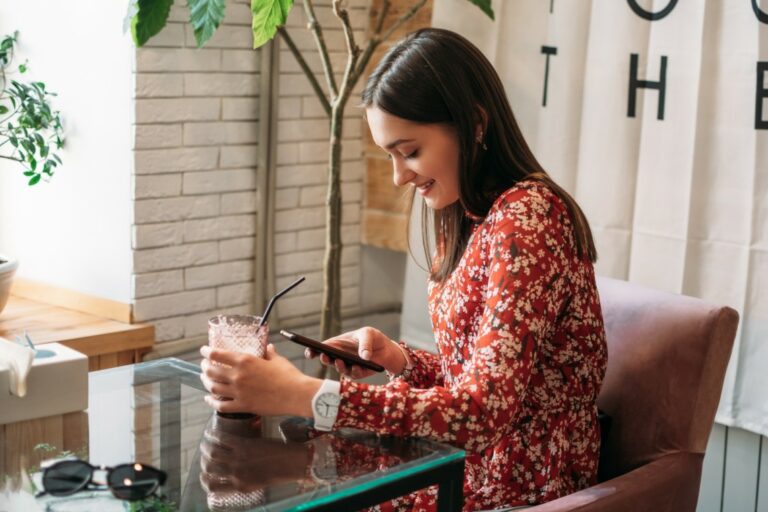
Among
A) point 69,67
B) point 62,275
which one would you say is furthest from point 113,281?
point 69,67

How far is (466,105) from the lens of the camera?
1.58m

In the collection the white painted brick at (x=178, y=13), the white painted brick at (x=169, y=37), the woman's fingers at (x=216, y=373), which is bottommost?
the woman's fingers at (x=216, y=373)

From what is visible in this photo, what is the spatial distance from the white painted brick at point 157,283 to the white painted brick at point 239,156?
1.08 feet

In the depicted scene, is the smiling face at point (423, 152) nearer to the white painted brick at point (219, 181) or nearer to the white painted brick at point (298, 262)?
the white painted brick at point (219, 181)

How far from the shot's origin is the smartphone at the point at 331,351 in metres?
1.47

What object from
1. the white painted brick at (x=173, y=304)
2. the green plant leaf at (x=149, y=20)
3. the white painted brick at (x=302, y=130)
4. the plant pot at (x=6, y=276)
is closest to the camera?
the green plant leaf at (x=149, y=20)

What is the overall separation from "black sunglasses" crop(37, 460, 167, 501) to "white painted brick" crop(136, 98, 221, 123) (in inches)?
58.5

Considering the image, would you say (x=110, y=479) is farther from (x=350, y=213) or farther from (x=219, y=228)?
(x=350, y=213)

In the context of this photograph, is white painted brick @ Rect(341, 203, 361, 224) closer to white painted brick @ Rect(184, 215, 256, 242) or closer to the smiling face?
white painted brick @ Rect(184, 215, 256, 242)

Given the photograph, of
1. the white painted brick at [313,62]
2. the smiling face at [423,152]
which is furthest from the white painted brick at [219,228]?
the smiling face at [423,152]

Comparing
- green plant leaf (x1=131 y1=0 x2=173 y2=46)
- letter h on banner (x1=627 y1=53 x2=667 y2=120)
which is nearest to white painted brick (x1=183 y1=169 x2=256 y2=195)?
green plant leaf (x1=131 y1=0 x2=173 y2=46)

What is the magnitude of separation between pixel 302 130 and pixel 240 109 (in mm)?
223

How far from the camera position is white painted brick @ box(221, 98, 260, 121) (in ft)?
9.23

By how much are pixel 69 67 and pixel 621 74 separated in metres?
1.43
